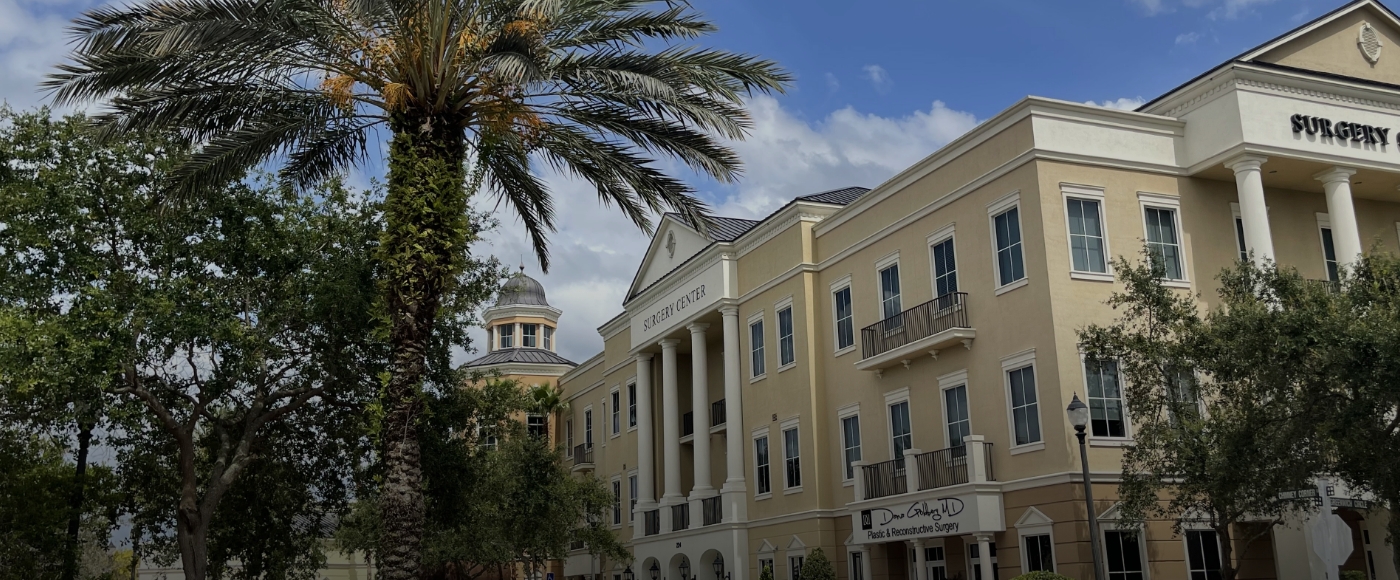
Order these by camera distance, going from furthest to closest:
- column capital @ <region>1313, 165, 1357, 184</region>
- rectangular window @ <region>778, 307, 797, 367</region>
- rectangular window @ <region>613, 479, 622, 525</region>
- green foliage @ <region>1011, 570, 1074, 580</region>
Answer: rectangular window @ <region>613, 479, 622, 525</region> < rectangular window @ <region>778, 307, 797, 367</region> < column capital @ <region>1313, 165, 1357, 184</region> < green foliage @ <region>1011, 570, 1074, 580</region>

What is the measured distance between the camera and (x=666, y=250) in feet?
131

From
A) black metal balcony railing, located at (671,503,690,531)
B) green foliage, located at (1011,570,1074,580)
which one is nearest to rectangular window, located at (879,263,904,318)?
green foliage, located at (1011,570,1074,580)

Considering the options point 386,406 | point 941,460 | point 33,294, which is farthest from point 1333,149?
point 33,294

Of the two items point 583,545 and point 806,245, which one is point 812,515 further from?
point 583,545

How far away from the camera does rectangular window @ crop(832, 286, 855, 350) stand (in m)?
29.6

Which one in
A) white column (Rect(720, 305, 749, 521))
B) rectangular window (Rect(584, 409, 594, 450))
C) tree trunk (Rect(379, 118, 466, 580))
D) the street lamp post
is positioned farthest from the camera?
rectangular window (Rect(584, 409, 594, 450))

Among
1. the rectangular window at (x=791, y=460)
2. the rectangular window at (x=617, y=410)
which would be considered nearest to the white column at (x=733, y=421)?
the rectangular window at (x=791, y=460)

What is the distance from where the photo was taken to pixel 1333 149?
24.1 meters

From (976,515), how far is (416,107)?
13.4m

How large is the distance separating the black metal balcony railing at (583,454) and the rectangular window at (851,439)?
20.5m

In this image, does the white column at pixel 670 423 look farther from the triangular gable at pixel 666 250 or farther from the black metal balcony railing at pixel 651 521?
the triangular gable at pixel 666 250

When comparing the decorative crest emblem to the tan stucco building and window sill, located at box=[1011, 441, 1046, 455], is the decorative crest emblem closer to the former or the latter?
the tan stucco building

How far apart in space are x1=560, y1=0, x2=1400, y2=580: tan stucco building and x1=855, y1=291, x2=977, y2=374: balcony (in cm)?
5

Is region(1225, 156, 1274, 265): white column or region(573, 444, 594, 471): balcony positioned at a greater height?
region(1225, 156, 1274, 265): white column
